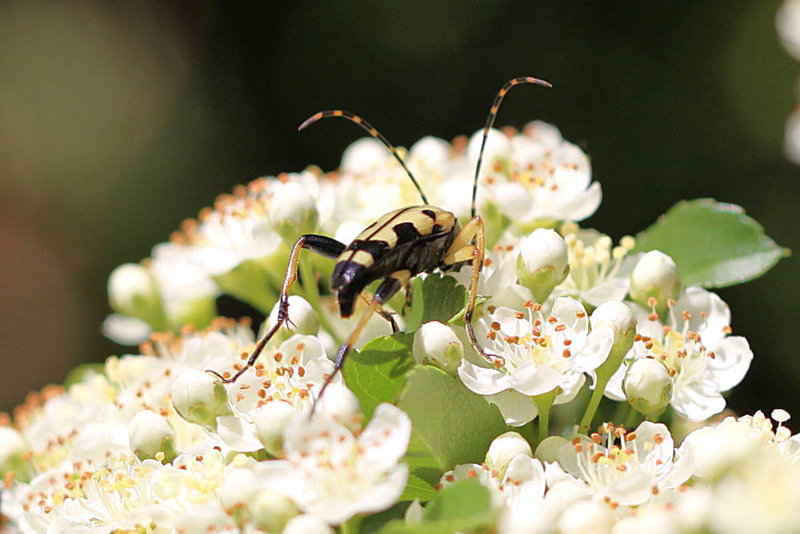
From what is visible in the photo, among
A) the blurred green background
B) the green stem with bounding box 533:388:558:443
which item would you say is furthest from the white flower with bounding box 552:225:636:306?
the blurred green background

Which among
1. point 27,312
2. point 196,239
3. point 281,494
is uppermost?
point 196,239

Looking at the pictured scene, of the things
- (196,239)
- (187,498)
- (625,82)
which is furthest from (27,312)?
(187,498)

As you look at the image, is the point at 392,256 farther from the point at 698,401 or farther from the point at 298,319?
the point at 698,401

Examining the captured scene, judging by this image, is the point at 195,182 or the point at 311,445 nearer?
the point at 311,445

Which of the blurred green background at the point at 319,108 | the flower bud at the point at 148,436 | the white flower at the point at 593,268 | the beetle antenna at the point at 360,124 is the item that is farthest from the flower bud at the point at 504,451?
the blurred green background at the point at 319,108

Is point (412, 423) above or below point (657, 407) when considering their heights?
above

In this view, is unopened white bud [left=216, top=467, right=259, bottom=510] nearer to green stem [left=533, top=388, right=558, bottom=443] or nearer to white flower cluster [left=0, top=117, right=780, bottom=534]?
white flower cluster [left=0, top=117, right=780, bottom=534]

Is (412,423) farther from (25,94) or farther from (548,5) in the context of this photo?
(25,94)

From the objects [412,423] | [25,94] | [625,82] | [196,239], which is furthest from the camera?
[25,94]
